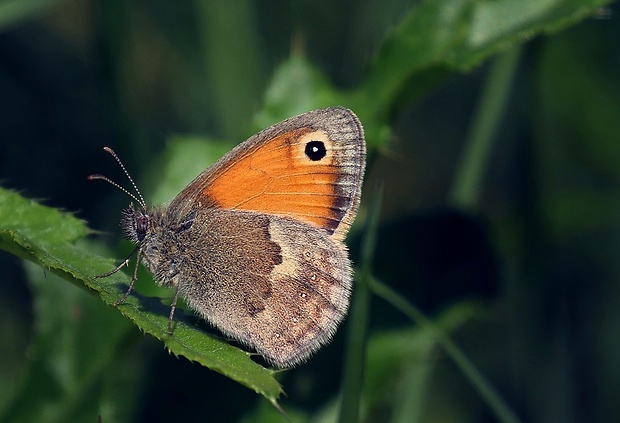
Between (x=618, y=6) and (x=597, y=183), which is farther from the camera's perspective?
(x=618, y=6)

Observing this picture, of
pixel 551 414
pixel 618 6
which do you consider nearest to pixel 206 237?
pixel 551 414

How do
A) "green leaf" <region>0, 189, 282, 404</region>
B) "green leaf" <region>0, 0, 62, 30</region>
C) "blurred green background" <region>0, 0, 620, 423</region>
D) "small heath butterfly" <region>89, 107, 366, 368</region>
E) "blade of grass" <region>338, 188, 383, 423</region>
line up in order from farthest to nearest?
"green leaf" <region>0, 0, 62, 30</region>
"blurred green background" <region>0, 0, 620, 423</region>
"small heath butterfly" <region>89, 107, 366, 368</region>
"blade of grass" <region>338, 188, 383, 423</region>
"green leaf" <region>0, 189, 282, 404</region>

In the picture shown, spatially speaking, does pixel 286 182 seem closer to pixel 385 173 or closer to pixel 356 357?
pixel 356 357

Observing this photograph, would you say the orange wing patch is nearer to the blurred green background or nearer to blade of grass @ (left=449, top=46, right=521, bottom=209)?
the blurred green background

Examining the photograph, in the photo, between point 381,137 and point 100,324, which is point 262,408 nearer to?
point 100,324

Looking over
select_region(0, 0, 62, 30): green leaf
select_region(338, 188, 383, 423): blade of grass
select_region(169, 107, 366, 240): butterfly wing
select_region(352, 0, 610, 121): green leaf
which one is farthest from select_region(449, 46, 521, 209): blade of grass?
select_region(0, 0, 62, 30): green leaf

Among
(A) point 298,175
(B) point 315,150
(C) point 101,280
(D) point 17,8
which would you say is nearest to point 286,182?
(A) point 298,175

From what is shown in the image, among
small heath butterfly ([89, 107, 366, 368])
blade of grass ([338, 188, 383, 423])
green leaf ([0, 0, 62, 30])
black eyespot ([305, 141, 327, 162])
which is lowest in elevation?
blade of grass ([338, 188, 383, 423])
